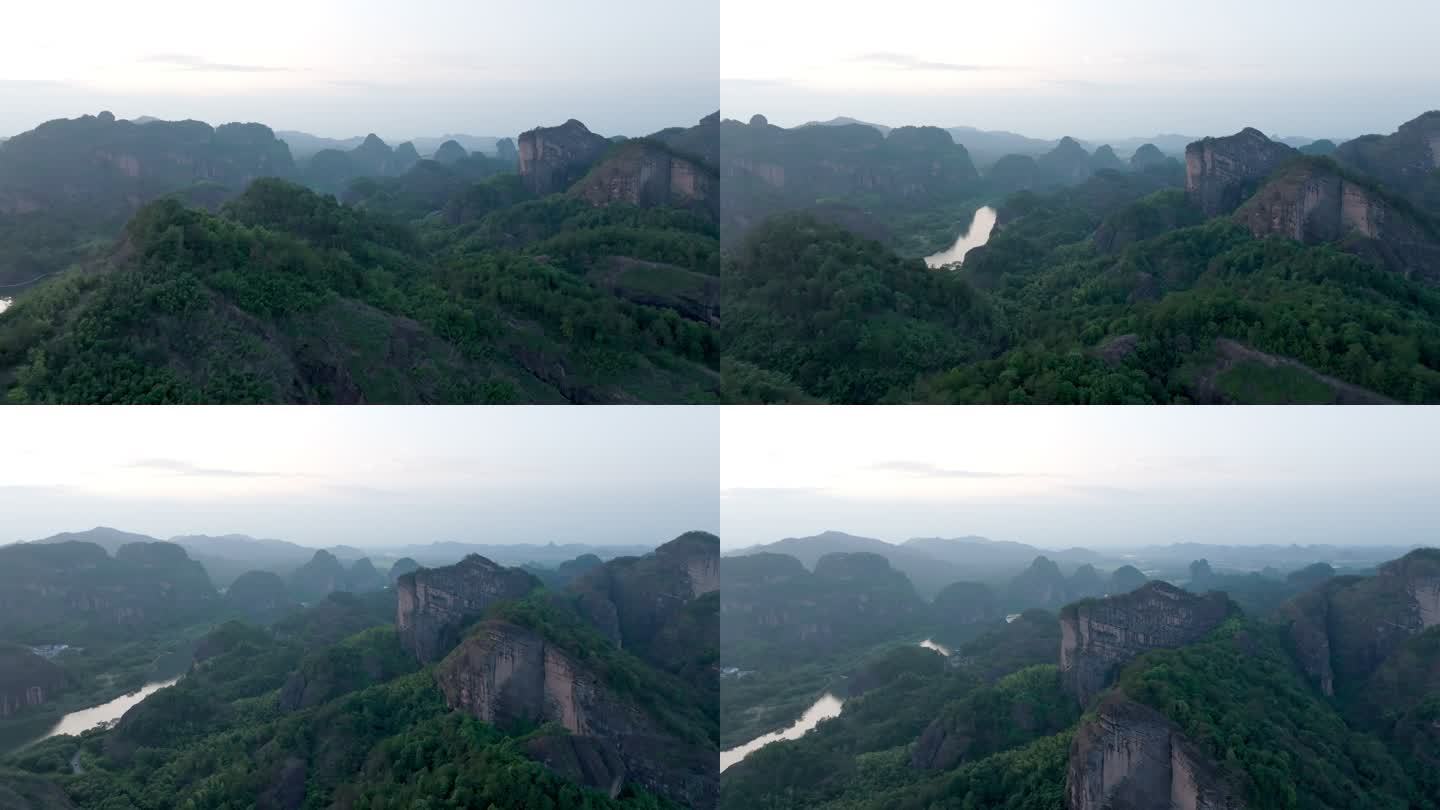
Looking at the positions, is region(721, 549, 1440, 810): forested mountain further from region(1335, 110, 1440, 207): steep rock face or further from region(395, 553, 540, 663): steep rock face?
region(1335, 110, 1440, 207): steep rock face

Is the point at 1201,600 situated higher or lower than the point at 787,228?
lower

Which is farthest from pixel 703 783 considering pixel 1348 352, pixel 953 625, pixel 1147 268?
pixel 1147 268

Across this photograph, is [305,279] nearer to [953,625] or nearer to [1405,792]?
[953,625]

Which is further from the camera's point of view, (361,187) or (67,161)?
(361,187)

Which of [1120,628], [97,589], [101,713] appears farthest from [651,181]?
[101,713]

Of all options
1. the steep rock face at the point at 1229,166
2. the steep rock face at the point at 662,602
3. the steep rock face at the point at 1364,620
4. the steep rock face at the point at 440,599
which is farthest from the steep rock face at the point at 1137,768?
the steep rock face at the point at 1229,166

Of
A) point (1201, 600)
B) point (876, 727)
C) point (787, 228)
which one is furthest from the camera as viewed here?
point (787, 228)

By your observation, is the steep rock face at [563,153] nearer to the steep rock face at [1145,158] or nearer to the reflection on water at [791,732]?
the steep rock face at [1145,158]
